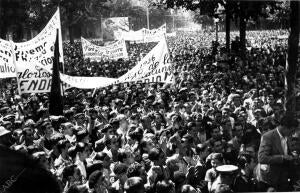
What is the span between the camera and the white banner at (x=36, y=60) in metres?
10.2

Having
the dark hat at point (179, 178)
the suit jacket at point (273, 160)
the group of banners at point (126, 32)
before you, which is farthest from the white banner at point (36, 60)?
the suit jacket at point (273, 160)

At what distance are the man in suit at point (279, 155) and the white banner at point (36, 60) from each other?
6.28 m

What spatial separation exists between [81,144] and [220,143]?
190 cm

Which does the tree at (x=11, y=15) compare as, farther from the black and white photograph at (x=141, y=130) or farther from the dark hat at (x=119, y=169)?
the dark hat at (x=119, y=169)

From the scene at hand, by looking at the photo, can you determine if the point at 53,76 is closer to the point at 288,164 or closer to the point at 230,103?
the point at 230,103

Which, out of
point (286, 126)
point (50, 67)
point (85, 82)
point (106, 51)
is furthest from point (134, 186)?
point (106, 51)

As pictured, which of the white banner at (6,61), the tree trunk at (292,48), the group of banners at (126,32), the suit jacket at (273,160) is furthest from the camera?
the group of banners at (126,32)

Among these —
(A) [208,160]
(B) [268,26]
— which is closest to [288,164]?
(A) [208,160]

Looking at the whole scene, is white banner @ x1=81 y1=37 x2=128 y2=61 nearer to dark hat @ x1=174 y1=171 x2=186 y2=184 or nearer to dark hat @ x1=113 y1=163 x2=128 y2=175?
dark hat @ x1=113 y1=163 x2=128 y2=175

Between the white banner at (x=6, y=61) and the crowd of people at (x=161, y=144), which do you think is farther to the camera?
the white banner at (x=6, y=61)

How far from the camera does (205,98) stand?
10875 millimetres

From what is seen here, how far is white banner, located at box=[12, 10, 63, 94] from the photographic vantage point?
10.2 meters

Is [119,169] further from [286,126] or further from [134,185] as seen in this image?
[286,126]

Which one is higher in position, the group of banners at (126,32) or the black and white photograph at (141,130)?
the group of banners at (126,32)
